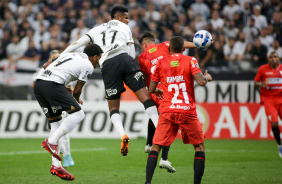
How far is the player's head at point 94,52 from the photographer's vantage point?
880 centimetres

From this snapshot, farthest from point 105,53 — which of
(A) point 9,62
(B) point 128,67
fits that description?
(A) point 9,62

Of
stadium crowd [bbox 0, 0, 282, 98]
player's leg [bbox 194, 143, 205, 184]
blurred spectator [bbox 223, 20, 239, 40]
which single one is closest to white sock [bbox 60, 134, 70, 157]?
player's leg [bbox 194, 143, 205, 184]

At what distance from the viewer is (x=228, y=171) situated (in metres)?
10.4

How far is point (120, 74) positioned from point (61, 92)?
1275 millimetres

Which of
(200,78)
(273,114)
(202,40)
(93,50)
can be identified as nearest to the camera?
(200,78)

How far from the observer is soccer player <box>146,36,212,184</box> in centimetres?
750

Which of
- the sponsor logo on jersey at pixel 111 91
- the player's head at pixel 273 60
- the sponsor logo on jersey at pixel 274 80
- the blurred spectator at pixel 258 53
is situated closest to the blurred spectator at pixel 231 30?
the blurred spectator at pixel 258 53

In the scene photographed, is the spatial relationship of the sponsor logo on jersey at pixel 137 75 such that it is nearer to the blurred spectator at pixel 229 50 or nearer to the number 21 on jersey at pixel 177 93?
the number 21 on jersey at pixel 177 93

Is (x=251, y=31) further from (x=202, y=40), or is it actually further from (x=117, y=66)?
(x=117, y=66)

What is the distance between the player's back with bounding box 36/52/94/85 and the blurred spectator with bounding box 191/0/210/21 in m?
13.6

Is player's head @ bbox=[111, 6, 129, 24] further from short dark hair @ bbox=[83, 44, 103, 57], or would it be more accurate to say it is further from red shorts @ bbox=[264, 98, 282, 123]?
red shorts @ bbox=[264, 98, 282, 123]

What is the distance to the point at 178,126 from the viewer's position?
7.71 m

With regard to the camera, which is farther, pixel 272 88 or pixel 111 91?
pixel 272 88

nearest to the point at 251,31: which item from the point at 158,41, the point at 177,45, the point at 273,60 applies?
the point at 158,41
